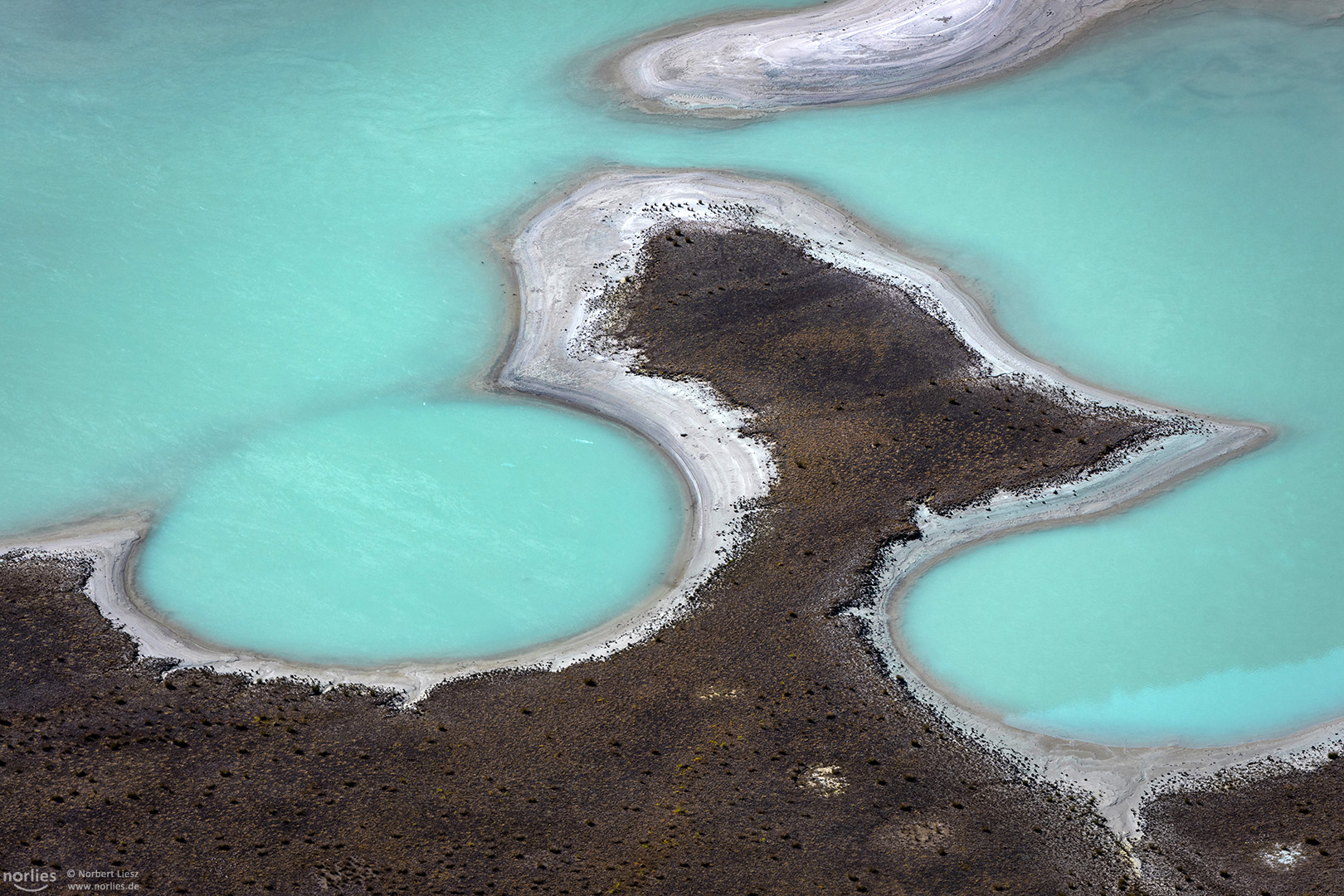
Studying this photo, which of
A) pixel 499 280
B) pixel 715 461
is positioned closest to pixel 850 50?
pixel 499 280

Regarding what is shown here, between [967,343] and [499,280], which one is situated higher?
[499,280]

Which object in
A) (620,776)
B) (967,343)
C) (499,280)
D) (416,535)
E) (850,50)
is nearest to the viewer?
(620,776)

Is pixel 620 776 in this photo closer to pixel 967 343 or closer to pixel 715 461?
pixel 715 461

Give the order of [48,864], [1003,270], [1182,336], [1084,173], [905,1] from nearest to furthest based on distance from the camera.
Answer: [48,864]
[1182,336]
[1003,270]
[1084,173]
[905,1]

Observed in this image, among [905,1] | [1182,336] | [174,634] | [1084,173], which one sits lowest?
[174,634]

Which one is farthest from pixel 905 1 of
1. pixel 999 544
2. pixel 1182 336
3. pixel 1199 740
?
pixel 1199 740

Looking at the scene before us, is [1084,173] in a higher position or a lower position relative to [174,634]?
higher

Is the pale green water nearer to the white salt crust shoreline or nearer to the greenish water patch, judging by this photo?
the greenish water patch

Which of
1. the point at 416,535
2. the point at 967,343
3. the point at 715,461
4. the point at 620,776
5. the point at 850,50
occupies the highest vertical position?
the point at 850,50

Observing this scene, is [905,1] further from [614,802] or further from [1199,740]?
[614,802]
